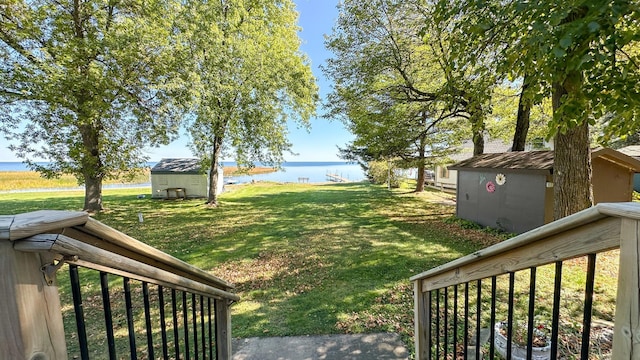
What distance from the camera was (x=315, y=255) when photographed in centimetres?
613

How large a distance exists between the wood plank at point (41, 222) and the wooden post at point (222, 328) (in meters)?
1.86

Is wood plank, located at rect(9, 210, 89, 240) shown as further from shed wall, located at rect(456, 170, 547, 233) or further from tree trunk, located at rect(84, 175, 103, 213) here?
tree trunk, located at rect(84, 175, 103, 213)

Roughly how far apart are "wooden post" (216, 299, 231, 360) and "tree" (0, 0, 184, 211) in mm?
8259

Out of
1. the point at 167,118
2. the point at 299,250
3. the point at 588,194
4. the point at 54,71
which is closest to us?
the point at 588,194

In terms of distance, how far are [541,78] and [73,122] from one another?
11201 millimetres

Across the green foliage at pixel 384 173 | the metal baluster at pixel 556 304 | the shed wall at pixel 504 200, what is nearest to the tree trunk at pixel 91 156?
the metal baluster at pixel 556 304

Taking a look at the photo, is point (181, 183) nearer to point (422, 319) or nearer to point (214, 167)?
point (214, 167)

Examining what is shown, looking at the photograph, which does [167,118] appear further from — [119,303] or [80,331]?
[80,331]

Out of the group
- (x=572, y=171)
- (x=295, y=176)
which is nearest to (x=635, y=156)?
(x=572, y=171)

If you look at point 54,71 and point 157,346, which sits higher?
point 54,71

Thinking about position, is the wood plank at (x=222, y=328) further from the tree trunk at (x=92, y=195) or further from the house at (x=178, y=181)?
the house at (x=178, y=181)

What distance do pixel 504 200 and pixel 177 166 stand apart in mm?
16822

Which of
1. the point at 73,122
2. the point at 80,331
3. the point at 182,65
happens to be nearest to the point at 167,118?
the point at 182,65

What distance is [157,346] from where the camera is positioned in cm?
309
